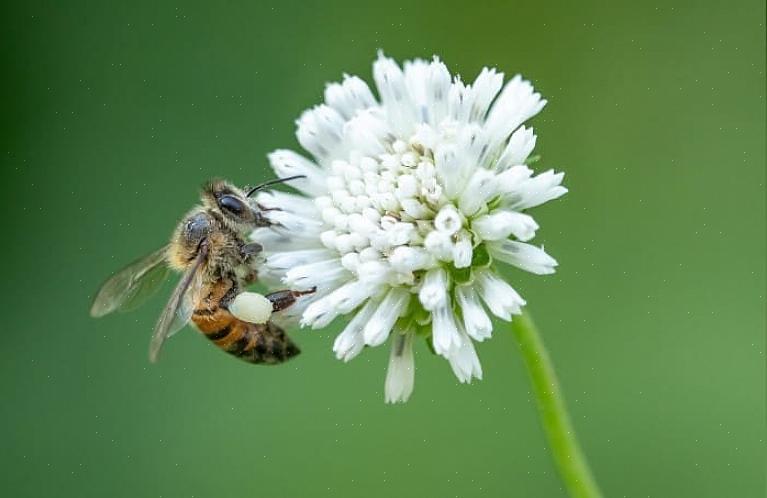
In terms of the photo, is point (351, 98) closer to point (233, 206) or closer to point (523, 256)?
point (233, 206)

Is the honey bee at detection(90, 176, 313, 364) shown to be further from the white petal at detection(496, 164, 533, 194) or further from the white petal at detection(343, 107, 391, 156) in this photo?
the white petal at detection(496, 164, 533, 194)

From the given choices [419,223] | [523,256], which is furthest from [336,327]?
[523,256]

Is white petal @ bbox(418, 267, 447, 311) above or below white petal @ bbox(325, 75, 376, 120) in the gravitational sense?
below

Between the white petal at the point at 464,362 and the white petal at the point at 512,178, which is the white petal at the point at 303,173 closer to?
the white petal at the point at 512,178

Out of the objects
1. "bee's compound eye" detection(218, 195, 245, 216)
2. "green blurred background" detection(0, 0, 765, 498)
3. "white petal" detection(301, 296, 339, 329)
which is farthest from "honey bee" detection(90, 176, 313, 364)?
"green blurred background" detection(0, 0, 765, 498)

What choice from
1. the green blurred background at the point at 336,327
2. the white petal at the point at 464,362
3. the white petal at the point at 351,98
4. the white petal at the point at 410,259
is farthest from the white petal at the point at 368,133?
the green blurred background at the point at 336,327

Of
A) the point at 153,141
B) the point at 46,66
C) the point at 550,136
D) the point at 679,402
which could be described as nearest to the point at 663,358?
the point at 679,402
